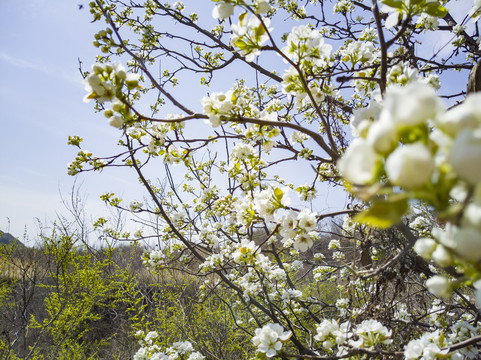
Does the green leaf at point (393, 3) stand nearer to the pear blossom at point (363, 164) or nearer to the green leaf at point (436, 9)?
the green leaf at point (436, 9)

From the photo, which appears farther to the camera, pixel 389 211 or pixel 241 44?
pixel 241 44

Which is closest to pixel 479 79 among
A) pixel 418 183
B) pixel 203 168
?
pixel 418 183

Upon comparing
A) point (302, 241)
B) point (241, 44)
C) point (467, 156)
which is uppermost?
point (241, 44)

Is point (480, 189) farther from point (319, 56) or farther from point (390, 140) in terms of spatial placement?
point (319, 56)

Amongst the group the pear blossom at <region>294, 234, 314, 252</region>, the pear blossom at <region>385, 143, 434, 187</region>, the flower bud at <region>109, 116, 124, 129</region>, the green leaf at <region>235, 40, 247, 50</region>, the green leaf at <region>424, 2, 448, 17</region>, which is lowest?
the pear blossom at <region>385, 143, 434, 187</region>

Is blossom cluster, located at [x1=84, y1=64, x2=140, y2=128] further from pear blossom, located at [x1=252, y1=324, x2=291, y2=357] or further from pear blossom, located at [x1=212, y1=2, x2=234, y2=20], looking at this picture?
pear blossom, located at [x1=252, y1=324, x2=291, y2=357]

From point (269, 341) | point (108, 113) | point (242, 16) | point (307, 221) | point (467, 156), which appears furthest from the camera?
point (269, 341)

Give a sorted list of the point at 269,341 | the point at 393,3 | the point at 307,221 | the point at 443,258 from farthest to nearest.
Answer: the point at 269,341 < the point at 307,221 < the point at 393,3 < the point at 443,258

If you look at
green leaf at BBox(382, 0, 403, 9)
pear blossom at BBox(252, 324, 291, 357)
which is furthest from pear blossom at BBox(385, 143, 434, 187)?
pear blossom at BBox(252, 324, 291, 357)

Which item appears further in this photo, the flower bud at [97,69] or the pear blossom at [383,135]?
the flower bud at [97,69]

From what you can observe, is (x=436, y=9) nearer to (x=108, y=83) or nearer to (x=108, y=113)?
(x=108, y=83)

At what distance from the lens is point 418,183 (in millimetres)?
393

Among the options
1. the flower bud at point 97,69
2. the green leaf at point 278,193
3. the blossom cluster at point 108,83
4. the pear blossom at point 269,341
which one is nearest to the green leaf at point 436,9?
the green leaf at point 278,193

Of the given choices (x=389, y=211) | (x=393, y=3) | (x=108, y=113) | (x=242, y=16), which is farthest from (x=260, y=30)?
(x=389, y=211)
